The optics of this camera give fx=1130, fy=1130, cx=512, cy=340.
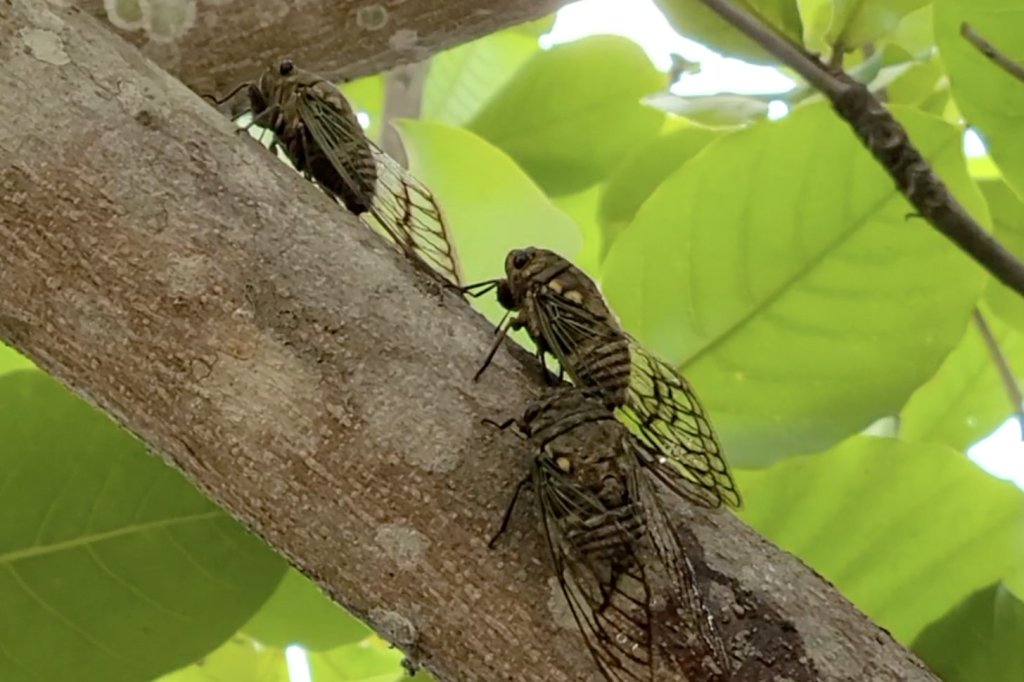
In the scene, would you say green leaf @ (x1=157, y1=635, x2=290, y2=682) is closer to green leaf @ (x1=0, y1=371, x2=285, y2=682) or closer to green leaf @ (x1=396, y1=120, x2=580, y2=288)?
green leaf @ (x1=0, y1=371, x2=285, y2=682)

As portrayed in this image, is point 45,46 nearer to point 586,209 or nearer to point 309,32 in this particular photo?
point 309,32

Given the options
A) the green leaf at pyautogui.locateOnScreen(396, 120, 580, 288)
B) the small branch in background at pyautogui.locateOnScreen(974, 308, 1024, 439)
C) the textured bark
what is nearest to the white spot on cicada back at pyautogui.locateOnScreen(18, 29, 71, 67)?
the textured bark

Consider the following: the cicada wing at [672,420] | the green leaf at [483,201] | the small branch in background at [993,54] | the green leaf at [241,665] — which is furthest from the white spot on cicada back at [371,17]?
the green leaf at [241,665]

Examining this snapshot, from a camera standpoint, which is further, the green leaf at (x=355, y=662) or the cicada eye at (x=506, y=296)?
the green leaf at (x=355, y=662)

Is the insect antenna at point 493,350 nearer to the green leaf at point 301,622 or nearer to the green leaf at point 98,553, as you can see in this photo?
the green leaf at point 98,553

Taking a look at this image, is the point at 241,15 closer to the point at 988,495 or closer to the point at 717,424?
the point at 717,424

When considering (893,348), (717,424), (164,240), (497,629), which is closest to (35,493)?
(164,240)
